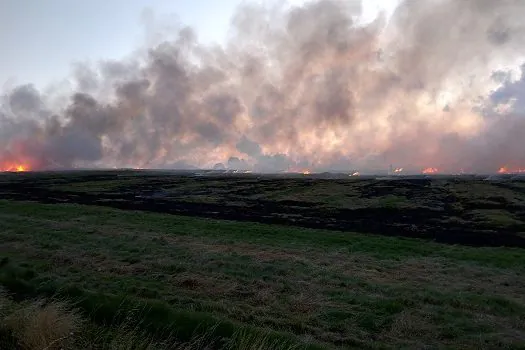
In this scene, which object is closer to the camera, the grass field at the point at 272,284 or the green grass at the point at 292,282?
the grass field at the point at 272,284

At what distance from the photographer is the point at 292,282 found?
2025 centimetres

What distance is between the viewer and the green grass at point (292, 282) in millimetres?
14273

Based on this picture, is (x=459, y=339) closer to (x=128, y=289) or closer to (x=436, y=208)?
(x=128, y=289)

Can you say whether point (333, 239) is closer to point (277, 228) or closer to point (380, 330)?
point (277, 228)

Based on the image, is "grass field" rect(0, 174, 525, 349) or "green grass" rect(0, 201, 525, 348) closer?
"grass field" rect(0, 174, 525, 349)

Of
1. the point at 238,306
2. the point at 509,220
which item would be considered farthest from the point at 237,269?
the point at 509,220

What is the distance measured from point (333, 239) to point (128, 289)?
22.5 meters

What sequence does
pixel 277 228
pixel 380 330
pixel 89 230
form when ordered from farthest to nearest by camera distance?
pixel 277 228 < pixel 89 230 < pixel 380 330

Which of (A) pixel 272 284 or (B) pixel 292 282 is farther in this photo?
(B) pixel 292 282

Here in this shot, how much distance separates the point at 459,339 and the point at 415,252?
18.3 metres

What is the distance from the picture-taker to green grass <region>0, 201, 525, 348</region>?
14273mm

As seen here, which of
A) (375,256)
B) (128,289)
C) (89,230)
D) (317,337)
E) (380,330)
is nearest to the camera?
(317,337)

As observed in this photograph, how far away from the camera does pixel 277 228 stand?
41344 millimetres

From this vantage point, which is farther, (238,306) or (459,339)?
(238,306)
